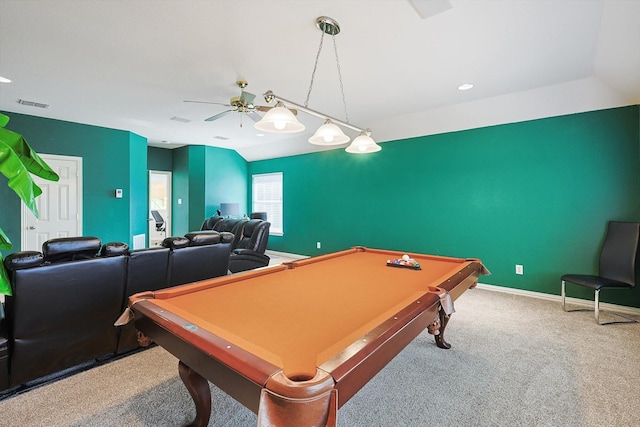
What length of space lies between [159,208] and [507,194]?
979cm

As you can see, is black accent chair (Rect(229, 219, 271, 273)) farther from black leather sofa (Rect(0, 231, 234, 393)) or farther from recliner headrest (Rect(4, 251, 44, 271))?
recliner headrest (Rect(4, 251, 44, 271))

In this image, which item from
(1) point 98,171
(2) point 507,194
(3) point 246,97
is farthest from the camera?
(1) point 98,171

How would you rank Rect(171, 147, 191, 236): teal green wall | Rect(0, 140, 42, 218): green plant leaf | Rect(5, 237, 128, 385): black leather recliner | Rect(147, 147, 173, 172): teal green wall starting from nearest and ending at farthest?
Rect(0, 140, 42, 218): green plant leaf < Rect(5, 237, 128, 385): black leather recliner < Rect(171, 147, 191, 236): teal green wall < Rect(147, 147, 173, 172): teal green wall

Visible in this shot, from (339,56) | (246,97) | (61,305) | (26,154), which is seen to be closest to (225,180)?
(246,97)

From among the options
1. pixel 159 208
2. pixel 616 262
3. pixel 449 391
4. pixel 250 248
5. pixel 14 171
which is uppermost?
pixel 14 171

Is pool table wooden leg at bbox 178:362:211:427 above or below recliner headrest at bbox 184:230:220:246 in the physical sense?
below

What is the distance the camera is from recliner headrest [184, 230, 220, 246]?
8.59 feet

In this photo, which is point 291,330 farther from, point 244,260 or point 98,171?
point 98,171

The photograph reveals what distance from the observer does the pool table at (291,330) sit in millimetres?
806

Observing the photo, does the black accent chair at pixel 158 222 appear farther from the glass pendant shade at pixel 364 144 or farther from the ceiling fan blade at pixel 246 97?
the glass pendant shade at pixel 364 144

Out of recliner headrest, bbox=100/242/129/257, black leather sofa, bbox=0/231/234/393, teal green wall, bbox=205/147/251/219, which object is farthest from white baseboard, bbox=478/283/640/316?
teal green wall, bbox=205/147/251/219

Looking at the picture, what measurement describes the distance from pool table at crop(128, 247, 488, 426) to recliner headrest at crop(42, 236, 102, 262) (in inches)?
34.4

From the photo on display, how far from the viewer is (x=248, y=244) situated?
4.77 metres

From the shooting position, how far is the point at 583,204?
3484mm
